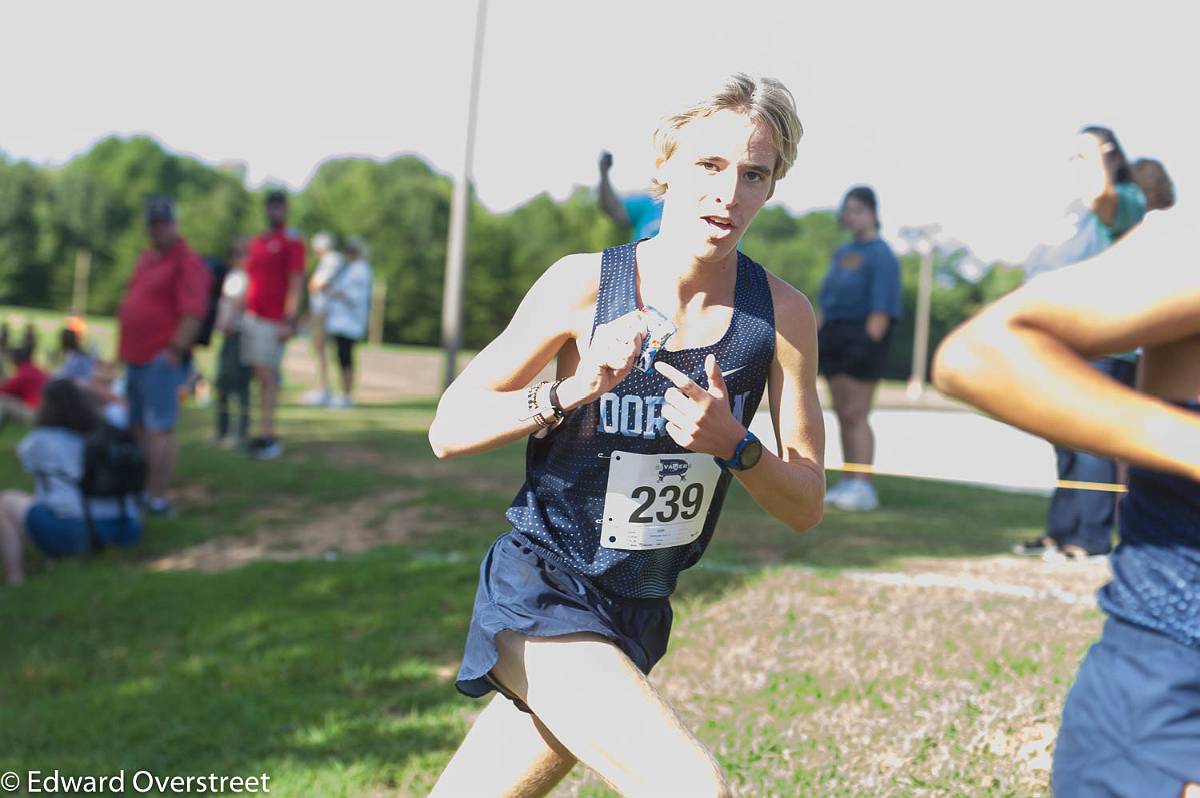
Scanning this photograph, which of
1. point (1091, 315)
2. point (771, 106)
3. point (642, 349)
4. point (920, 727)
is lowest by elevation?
point (920, 727)

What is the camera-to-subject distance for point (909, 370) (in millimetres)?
37094

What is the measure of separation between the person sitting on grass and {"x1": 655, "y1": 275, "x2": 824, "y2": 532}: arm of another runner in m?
6.96

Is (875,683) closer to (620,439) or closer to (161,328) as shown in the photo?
(620,439)

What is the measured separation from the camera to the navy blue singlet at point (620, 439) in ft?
8.64

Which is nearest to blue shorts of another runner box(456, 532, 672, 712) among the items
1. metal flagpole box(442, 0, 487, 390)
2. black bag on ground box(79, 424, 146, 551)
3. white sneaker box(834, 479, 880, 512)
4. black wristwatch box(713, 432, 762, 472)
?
black wristwatch box(713, 432, 762, 472)

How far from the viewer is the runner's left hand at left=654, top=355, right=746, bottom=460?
2.28m

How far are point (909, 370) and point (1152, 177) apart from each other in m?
30.6

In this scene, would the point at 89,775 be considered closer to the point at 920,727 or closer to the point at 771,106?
the point at 920,727

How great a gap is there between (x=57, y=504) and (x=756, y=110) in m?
7.20

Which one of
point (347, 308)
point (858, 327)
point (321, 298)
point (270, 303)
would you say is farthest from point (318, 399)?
point (858, 327)

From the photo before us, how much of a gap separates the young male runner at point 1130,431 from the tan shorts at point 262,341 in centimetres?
973

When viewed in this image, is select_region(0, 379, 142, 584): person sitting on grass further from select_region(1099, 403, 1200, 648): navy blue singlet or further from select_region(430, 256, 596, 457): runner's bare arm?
select_region(1099, 403, 1200, 648): navy blue singlet

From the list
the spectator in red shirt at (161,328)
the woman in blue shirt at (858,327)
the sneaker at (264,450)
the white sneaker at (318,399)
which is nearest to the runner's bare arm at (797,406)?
the woman in blue shirt at (858,327)

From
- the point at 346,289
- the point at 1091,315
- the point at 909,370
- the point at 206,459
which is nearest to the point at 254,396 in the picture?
the point at 346,289
